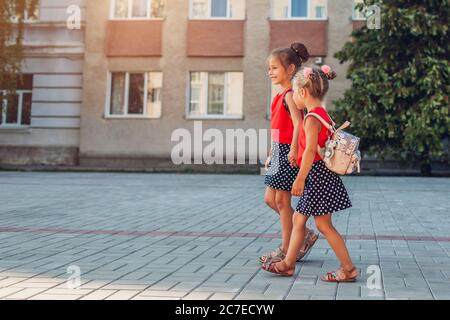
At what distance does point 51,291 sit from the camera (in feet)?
12.7

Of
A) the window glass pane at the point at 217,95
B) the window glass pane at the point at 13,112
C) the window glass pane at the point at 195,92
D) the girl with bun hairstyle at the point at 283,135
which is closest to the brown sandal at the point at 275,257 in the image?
the girl with bun hairstyle at the point at 283,135

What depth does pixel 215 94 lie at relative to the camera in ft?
70.0

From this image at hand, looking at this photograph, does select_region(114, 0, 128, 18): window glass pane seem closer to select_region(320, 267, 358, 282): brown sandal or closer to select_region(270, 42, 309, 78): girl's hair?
select_region(270, 42, 309, 78): girl's hair

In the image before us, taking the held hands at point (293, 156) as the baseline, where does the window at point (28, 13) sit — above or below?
above

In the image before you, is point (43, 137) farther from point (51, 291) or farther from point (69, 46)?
point (51, 291)

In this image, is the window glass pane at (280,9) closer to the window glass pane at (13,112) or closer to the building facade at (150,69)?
the building facade at (150,69)

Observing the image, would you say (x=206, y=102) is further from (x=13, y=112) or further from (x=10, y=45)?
(x=13, y=112)

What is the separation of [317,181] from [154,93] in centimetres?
1776

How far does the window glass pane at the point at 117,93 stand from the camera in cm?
2180

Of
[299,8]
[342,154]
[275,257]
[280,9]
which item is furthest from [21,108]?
[342,154]

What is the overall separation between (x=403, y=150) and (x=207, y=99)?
7531 mm

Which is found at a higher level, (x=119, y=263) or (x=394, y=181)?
(x=394, y=181)

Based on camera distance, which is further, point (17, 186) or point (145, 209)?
point (17, 186)

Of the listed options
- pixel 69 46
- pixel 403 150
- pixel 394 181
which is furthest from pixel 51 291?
pixel 69 46
